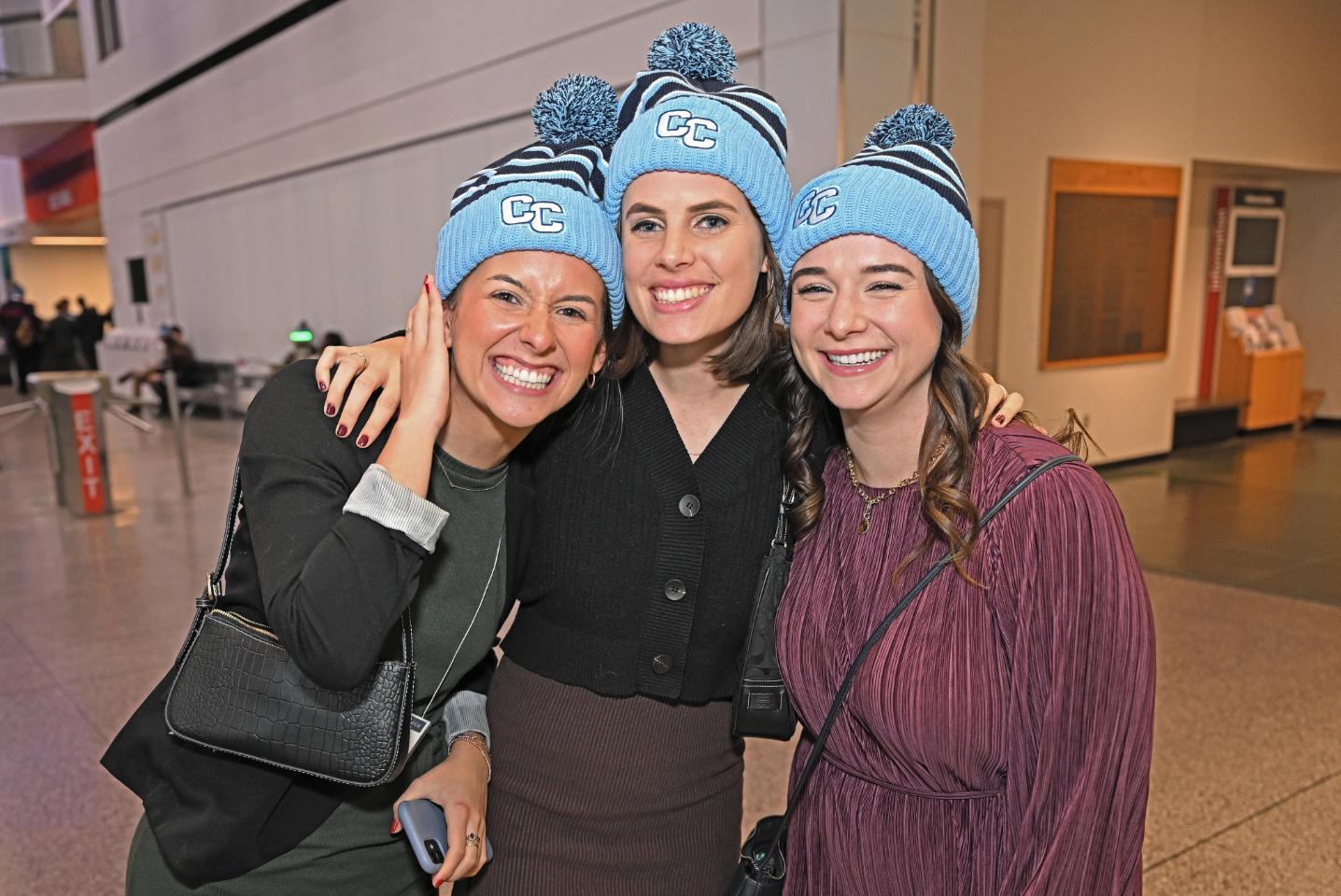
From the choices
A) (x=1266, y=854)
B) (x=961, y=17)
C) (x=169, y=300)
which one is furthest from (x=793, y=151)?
(x=169, y=300)

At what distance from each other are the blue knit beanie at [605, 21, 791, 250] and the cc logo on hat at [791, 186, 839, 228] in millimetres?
130

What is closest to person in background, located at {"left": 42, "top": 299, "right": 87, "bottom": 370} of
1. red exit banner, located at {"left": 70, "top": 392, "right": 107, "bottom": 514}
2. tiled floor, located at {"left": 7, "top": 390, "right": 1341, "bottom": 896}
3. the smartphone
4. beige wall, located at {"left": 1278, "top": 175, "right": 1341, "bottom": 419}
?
tiled floor, located at {"left": 7, "top": 390, "right": 1341, "bottom": 896}

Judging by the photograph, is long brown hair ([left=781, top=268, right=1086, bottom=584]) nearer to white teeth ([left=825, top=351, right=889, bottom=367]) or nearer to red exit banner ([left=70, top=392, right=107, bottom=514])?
white teeth ([left=825, top=351, right=889, bottom=367])

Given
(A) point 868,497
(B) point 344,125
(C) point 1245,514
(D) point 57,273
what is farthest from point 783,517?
(D) point 57,273

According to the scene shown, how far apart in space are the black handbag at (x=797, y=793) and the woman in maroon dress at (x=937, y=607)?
2 cm

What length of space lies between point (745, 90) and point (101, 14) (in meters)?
21.8

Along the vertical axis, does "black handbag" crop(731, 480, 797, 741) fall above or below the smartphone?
above

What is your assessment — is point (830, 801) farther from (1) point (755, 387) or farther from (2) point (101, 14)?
(2) point (101, 14)

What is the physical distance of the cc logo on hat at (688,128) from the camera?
1.74 m

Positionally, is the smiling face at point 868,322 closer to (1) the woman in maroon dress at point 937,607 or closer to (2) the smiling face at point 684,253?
(1) the woman in maroon dress at point 937,607

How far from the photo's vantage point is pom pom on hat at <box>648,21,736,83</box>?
6.21ft

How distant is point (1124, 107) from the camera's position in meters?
8.32

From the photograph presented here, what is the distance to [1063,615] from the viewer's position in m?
1.42

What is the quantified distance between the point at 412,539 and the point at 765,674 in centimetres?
72
